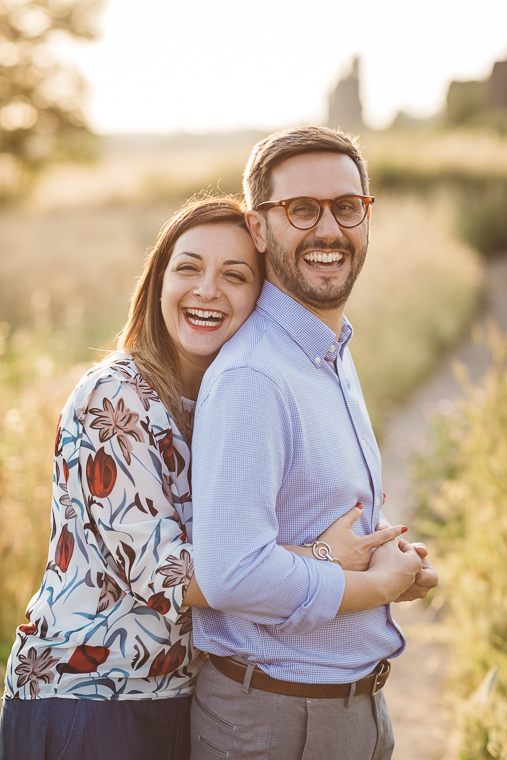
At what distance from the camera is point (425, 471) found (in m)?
5.13

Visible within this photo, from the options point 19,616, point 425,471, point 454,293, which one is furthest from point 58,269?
point 19,616

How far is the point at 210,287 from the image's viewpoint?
69.5 inches

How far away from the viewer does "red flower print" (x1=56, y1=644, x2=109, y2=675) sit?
1.52 metres

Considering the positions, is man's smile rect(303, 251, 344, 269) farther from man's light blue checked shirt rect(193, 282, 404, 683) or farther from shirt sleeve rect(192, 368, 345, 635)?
shirt sleeve rect(192, 368, 345, 635)

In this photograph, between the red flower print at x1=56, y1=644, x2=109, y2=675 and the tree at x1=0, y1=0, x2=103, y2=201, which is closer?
the red flower print at x1=56, y1=644, x2=109, y2=675

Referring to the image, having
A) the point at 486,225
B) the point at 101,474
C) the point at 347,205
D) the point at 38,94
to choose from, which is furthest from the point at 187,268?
the point at 38,94

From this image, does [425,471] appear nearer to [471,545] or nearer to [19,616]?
[471,545]

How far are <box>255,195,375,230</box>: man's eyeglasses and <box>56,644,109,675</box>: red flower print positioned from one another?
120 centimetres

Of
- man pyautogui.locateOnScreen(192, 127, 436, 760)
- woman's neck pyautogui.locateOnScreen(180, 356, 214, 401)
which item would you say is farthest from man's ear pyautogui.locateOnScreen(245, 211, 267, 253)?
woman's neck pyautogui.locateOnScreen(180, 356, 214, 401)

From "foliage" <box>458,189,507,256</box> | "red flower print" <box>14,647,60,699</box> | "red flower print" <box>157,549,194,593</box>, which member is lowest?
"red flower print" <box>14,647,60,699</box>

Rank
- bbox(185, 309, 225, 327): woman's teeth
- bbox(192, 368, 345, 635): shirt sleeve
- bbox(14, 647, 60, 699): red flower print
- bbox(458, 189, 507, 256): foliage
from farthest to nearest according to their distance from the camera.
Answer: bbox(458, 189, 507, 256): foliage < bbox(185, 309, 225, 327): woman's teeth < bbox(14, 647, 60, 699): red flower print < bbox(192, 368, 345, 635): shirt sleeve

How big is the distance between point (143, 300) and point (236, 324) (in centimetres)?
35

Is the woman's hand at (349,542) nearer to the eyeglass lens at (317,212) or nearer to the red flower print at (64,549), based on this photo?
the red flower print at (64,549)

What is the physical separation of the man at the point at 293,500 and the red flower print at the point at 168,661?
0.08 m
